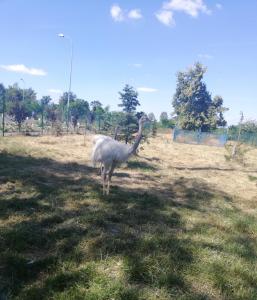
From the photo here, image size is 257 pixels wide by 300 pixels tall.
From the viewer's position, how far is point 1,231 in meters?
5.73

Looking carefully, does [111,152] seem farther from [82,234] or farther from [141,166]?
[141,166]

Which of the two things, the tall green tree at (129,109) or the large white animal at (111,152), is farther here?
the tall green tree at (129,109)

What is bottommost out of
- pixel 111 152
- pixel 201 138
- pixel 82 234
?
pixel 82 234

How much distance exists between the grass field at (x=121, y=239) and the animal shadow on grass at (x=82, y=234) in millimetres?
14

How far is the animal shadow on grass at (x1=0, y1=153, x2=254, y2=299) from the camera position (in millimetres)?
4469

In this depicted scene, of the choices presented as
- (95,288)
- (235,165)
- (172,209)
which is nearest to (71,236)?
(95,288)

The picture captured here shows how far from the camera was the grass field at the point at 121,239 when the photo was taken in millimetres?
4367

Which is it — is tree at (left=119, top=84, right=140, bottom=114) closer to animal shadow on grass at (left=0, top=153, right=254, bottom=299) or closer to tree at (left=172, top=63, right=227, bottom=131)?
animal shadow on grass at (left=0, top=153, right=254, bottom=299)

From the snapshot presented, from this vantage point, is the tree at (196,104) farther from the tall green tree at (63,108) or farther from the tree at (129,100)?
the tree at (129,100)

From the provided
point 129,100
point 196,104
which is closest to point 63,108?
point 196,104

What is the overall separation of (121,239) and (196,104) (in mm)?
49084

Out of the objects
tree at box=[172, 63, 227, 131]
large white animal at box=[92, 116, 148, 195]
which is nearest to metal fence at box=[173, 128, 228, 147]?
tree at box=[172, 63, 227, 131]

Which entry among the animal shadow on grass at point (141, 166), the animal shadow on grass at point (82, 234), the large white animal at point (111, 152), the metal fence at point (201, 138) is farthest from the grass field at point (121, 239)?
the metal fence at point (201, 138)

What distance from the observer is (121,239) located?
5801 millimetres
